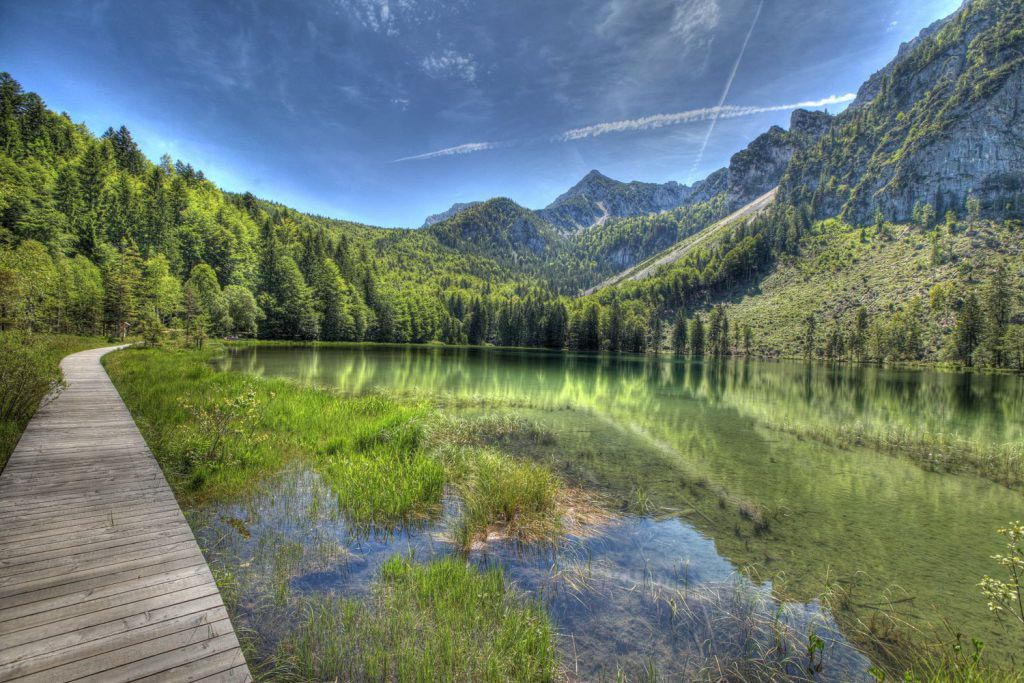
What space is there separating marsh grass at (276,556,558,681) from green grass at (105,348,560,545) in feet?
6.92

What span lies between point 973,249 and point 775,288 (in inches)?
2092

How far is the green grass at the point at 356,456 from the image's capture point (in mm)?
9031

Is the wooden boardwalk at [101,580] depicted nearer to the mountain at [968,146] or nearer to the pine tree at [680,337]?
the pine tree at [680,337]

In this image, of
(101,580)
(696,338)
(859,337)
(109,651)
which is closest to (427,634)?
(109,651)

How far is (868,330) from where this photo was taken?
104m

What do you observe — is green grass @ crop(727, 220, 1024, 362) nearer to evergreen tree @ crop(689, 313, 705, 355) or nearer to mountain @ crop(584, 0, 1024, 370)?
mountain @ crop(584, 0, 1024, 370)

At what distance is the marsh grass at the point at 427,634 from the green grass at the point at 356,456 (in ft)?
6.92

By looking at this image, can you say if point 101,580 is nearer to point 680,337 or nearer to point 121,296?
point 121,296

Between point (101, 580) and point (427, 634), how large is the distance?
3.96m

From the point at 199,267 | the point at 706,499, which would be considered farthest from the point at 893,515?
the point at 199,267

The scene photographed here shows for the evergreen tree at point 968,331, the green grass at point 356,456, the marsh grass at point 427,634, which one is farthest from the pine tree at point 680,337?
the marsh grass at point 427,634

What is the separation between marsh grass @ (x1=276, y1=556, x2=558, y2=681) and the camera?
14.6 feet

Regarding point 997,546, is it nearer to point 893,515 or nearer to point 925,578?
point 893,515

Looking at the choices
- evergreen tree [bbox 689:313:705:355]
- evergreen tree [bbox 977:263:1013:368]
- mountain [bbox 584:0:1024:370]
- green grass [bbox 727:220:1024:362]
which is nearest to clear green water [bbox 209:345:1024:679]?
evergreen tree [bbox 977:263:1013:368]
